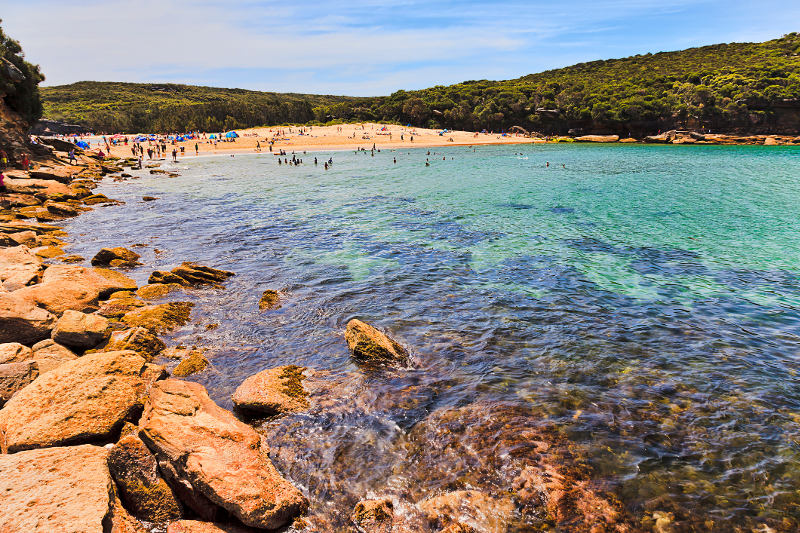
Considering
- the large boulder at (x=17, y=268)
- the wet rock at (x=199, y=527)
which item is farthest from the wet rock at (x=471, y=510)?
the large boulder at (x=17, y=268)

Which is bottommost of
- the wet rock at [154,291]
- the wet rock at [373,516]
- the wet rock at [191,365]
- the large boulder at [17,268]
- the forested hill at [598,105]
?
the wet rock at [373,516]

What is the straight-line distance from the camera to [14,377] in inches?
318

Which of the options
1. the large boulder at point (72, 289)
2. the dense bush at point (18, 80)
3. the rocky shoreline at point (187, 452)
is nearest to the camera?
the rocky shoreline at point (187, 452)

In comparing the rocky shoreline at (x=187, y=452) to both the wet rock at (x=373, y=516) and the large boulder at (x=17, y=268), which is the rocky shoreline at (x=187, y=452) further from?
the large boulder at (x=17, y=268)

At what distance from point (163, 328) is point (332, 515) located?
9.20 meters

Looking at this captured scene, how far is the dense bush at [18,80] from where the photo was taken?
40094 millimetres

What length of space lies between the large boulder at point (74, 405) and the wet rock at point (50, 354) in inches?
69.8

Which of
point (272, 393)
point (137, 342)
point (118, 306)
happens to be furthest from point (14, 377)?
point (118, 306)

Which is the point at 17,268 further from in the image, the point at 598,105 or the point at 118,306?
the point at 598,105

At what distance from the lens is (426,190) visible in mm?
44156

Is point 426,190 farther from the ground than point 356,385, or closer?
farther from the ground

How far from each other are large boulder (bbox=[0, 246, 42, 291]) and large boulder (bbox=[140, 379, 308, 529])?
10989 millimetres

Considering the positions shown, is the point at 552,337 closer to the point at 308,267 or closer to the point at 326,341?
the point at 326,341

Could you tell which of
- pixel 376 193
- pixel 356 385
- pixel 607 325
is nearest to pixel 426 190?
pixel 376 193
